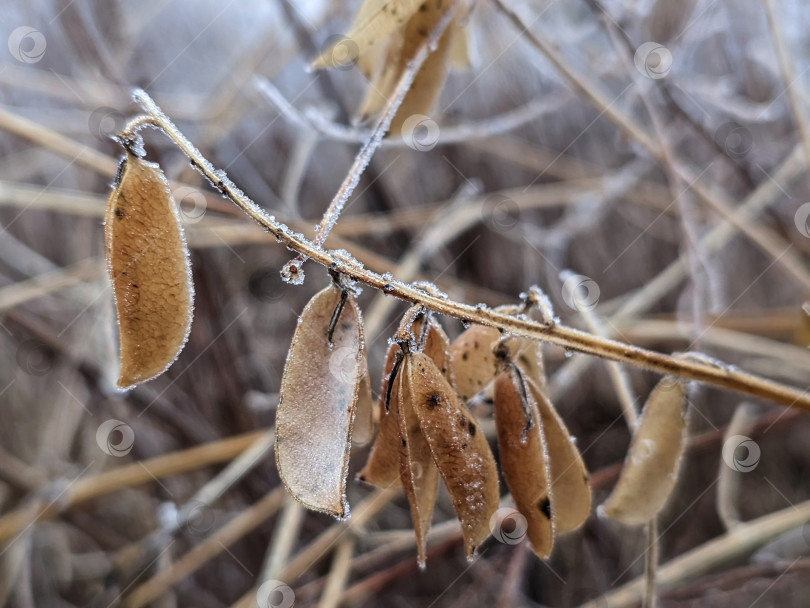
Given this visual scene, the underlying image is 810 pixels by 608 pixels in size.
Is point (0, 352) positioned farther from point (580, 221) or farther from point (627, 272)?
point (627, 272)

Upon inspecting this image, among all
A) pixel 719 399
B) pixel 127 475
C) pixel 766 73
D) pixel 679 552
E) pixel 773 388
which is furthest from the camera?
pixel 766 73

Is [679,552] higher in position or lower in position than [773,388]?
lower

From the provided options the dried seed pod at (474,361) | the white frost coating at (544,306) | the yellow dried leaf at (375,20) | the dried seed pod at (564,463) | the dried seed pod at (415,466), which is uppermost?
the yellow dried leaf at (375,20)

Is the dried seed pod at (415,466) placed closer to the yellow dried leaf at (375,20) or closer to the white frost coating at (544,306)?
the white frost coating at (544,306)

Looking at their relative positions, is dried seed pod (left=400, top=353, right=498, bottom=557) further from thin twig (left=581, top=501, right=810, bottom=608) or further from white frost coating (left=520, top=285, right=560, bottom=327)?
thin twig (left=581, top=501, right=810, bottom=608)

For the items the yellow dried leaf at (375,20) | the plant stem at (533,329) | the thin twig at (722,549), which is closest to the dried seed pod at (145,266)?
the plant stem at (533,329)

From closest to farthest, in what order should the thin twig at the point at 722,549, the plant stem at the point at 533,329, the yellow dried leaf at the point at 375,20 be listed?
the plant stem at the point at 533,329 < the yellow dried leaf at the point at 375,20 < the thin twig at the point at 722,549

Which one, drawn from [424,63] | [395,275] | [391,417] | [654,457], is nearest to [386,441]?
[391,417]

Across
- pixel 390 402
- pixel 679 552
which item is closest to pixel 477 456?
pixel 390 402
